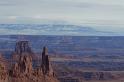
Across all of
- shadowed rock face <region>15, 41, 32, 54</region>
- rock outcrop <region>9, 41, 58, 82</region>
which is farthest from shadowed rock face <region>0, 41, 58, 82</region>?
shadowed rock face <region>15, 41, 32, 54</region>

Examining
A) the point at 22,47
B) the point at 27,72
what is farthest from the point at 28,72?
the point at 22,47

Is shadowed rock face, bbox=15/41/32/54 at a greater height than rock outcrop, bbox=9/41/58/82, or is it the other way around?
rock outcrop, bbox=9/41/58/82

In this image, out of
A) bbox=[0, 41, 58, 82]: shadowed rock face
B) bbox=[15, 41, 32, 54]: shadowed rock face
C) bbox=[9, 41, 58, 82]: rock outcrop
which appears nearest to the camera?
bbox=[0, 41, 58, 82]: shadowed rock face

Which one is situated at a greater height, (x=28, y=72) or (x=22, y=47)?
(x=28, y=72)

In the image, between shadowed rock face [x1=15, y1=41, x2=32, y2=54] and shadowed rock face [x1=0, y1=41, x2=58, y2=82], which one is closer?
shadowed rock face [x1=0, y1=41, x2=58, y2=82]

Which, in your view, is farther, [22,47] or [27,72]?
[22,47]

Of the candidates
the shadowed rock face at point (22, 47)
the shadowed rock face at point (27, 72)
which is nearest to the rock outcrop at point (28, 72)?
the shadowed rock face at point (27, 72)

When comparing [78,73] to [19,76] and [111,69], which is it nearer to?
[111,69]

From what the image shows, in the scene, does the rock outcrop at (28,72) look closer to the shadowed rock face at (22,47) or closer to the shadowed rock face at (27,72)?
the shadowed rock face at (27,72)

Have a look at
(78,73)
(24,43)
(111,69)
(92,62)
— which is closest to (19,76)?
(24,43)

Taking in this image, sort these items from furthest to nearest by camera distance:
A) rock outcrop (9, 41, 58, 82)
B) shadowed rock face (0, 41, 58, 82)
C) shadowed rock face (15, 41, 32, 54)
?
shadowed rock face (15, 41, 32, 54)
rock outcrop (9, 41, 58, 82)
shadowed rock face (0, 41, 58, 82)

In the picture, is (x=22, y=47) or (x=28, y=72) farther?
(x=22, y=47)

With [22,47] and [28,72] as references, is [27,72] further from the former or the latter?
[22,47]

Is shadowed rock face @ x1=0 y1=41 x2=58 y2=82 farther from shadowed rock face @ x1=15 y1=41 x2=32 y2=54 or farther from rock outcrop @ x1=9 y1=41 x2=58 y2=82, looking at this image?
shadowed rock face @ x1=15 y1=41 x2=32 y2=54
